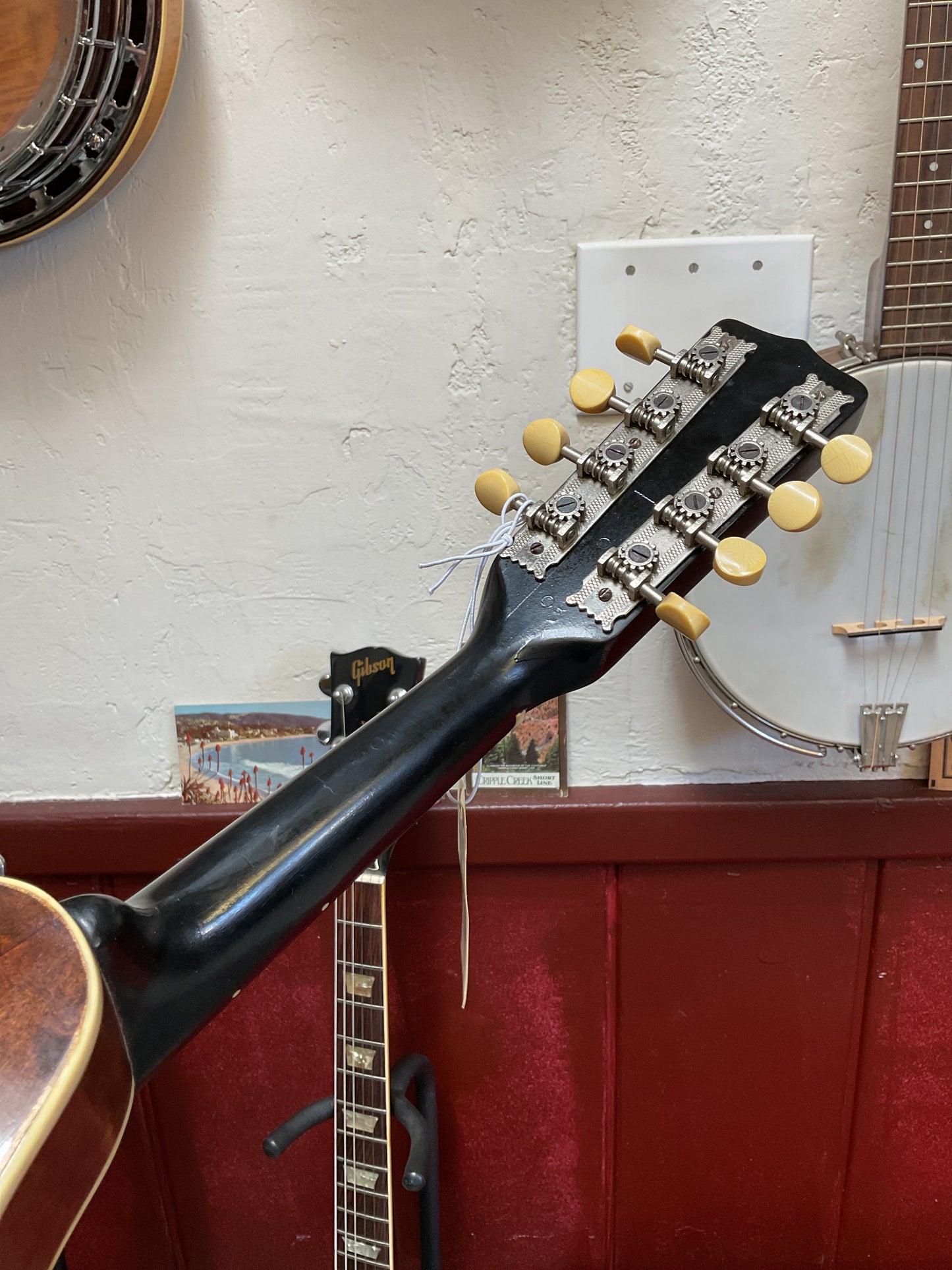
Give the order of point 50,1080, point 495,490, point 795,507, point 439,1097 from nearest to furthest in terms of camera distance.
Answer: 1. point 50,1080
2. point 795,507
3. point 495,490
4. point 439,1097

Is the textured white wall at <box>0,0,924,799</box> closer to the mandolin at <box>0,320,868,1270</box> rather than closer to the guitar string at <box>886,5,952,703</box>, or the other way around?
the guitar string at <box>886,5,952,703</box>

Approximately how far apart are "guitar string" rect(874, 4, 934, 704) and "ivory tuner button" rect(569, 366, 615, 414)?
32 cm

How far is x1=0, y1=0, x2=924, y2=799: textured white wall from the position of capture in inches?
30.7

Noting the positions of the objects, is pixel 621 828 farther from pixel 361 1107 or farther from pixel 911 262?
pixel 911 262

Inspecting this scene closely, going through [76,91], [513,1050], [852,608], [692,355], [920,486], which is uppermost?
[76,91]

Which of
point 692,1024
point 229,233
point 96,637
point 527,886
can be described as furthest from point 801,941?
point 229,233

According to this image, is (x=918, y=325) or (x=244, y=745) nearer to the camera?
(x=918, y=325)

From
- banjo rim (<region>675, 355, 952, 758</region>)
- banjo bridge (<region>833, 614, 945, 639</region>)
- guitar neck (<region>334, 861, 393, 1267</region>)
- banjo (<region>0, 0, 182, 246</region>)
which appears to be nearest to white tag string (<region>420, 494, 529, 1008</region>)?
guitar neck (<region>334, 861, 393, 1267</region>)

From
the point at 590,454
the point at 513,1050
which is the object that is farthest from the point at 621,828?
the point at 590,454

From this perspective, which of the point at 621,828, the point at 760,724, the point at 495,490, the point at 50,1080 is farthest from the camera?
the point at 621,828

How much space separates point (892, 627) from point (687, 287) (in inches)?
15.0

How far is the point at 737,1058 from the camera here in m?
1.02

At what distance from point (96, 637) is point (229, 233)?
463 mm

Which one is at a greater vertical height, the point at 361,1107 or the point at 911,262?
the point at 911,262
